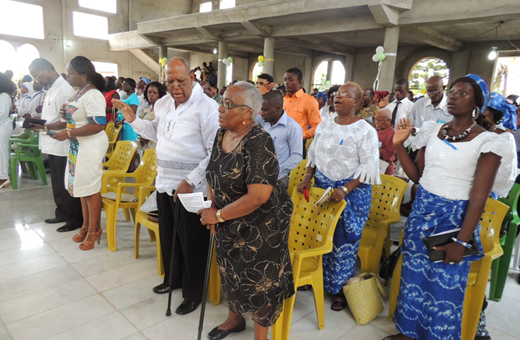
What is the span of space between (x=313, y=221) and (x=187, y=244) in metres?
0.81

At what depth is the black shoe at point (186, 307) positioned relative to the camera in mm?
2193

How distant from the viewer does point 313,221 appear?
218 centimetres

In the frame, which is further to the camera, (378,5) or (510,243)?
(378,5)

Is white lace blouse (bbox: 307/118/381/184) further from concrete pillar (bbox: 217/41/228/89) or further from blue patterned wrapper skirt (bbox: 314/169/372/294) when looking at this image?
concrete pillar (bbox: 217/41/228/89)

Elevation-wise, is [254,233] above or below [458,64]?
below

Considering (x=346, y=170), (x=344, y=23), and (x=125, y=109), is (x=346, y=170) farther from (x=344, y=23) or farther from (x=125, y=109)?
(x=344, y=23)

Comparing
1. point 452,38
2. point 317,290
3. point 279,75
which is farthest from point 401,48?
point 317,290

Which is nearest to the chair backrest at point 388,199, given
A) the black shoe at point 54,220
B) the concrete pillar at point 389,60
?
the black shoe at point 54,220

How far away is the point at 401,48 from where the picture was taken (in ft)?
41.7

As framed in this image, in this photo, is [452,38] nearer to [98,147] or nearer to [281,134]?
[281,134]

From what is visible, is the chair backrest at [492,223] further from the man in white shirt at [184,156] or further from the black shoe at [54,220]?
the black shoe at [54,220]

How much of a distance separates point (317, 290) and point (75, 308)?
155 centimetres

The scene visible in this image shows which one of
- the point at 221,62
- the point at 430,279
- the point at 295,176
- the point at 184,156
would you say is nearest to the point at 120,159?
the point at 184,156

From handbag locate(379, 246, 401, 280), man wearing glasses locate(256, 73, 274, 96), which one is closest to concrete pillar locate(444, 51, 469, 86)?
man wearing glasses locate(256, 73, 274, 96)
